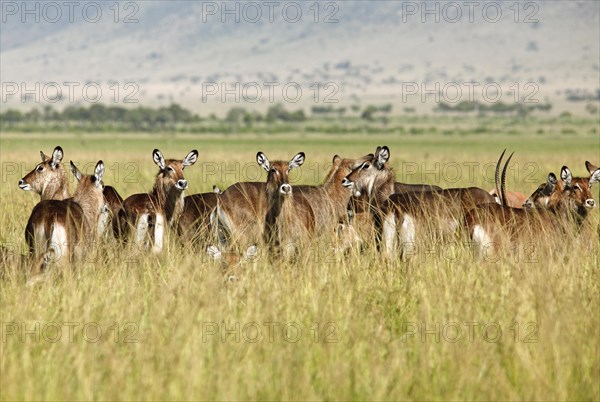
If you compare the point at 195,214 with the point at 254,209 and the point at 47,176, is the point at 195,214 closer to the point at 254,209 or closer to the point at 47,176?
the point at 254,209

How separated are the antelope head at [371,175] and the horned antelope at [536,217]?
5.08 ft

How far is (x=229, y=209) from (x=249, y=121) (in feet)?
321

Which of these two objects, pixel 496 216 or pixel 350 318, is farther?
pixel 496 216

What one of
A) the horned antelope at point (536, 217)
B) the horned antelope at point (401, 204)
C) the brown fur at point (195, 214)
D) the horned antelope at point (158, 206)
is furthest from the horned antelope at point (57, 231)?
the horned antelope at point (536, 217)

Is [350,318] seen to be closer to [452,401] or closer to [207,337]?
[207,337]

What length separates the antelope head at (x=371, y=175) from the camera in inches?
499

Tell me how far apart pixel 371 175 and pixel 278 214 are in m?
1.75

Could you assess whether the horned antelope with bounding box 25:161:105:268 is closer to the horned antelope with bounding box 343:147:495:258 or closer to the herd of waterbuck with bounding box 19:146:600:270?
the herd of waterbuck with bounding box 19:146:600:270

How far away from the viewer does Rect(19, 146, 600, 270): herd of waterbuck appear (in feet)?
33.6

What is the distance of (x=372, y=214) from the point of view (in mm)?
12312

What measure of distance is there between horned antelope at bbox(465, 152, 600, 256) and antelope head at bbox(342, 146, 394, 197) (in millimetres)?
1549

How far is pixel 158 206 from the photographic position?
451 inches

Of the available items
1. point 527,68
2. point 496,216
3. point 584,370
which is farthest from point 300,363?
point 527,68

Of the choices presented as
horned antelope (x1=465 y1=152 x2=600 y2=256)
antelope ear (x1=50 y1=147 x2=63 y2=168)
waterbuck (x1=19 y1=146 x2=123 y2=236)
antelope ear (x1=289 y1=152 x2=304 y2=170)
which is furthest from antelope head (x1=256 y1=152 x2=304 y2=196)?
antelope ear (x1=50 y1=147 x2=63 y2=168)
